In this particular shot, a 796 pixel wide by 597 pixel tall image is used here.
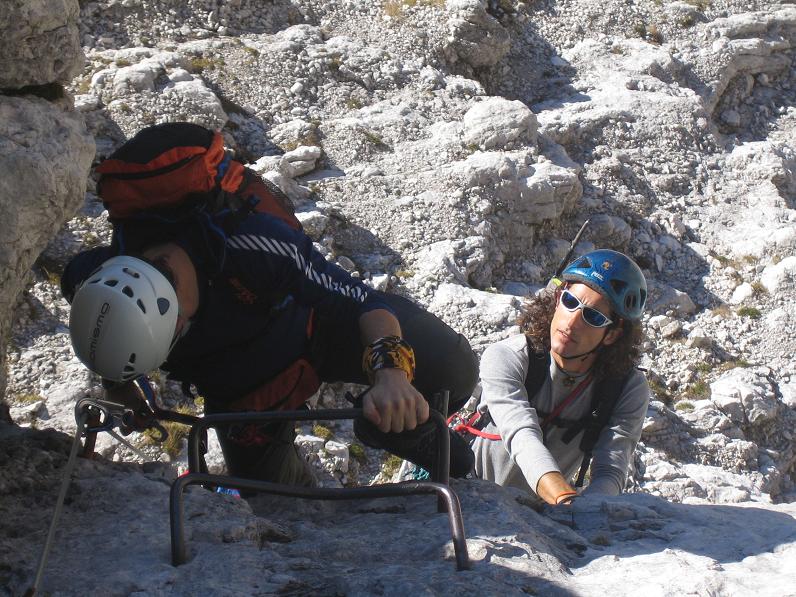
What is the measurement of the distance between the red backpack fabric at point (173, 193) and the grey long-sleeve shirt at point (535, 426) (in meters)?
1.86

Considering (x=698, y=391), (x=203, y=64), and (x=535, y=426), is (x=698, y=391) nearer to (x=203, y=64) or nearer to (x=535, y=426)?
(x=535, y=426)

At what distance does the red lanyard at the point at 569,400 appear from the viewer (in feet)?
15.6

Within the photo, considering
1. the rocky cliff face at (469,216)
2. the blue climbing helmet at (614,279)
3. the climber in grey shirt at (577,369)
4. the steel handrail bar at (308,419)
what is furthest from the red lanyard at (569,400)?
the steel handrail bar at (308,419)

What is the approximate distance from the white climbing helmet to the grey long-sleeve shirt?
204 cm

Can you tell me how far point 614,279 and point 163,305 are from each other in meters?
2.70

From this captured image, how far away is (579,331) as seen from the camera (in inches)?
183

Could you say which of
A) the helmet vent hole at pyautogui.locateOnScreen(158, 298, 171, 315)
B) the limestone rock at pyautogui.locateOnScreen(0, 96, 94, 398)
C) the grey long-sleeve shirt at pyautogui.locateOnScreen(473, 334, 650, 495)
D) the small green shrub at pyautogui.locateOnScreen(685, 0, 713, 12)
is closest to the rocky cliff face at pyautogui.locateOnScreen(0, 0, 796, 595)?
the limestone rock at pyautogui.locateOnScreen(0, 96, 94, 398)

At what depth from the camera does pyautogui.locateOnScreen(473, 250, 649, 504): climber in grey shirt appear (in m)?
4.62

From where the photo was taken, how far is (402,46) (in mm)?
11633

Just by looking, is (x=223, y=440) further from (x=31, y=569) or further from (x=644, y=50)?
(x=644, y=50)

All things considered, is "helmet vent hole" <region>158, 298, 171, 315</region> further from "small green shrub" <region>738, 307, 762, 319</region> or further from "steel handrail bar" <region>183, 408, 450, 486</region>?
"small green shrub" <region>738, 307, 762, 319</region>

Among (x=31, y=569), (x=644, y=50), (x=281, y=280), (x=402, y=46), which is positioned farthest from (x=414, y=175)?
(x=31, y=569)

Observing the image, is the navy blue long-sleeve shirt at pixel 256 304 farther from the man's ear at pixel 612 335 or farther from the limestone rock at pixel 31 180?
the man's ear at pixel 612 335

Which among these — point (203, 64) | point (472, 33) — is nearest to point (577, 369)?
point (203, 64)
